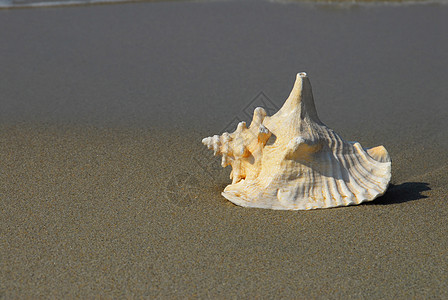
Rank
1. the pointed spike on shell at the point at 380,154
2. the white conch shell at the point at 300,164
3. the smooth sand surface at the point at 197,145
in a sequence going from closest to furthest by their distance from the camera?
the smooth sand surface at the point at 197,145, the white conch shell at the point at 300,164, the pointed spike on shell at the point at 380,154

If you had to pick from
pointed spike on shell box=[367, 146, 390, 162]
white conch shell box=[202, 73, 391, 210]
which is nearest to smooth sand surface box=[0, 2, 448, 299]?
white conch shell box=[202, 73, 391, 210]

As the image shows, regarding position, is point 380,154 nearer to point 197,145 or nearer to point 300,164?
point 300,164

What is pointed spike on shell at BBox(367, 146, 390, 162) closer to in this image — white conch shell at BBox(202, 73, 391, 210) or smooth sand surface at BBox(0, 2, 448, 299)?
white conch shell at BBox(202, 73, 391, 210)

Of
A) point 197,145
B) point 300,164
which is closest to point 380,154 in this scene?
point 300,164

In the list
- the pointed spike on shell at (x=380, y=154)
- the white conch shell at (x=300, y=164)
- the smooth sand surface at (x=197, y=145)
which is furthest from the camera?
the pointed spike on shell at (x=380, y=154)

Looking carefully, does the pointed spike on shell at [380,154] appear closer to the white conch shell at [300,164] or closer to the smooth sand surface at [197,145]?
the white conch shell at [300,164]

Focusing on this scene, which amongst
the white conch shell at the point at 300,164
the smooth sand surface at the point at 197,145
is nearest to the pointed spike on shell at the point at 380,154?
the white conch shell at the point at 300,164
